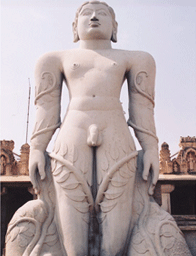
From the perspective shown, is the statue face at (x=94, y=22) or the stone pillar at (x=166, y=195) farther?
the stone pillar at (x=166, y=195)

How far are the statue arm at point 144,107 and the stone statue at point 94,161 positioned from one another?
0.01m

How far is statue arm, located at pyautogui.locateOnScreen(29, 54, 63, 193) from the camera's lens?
385 cm

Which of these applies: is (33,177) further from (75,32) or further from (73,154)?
(75,32)

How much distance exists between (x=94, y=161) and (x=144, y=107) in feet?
3.25

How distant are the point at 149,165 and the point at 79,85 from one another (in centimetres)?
135

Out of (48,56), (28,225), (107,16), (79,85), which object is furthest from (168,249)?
(107,16)

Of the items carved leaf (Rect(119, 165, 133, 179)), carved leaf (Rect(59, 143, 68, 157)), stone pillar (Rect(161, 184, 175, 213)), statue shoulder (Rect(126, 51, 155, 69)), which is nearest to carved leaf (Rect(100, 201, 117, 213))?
carved leaf (Rect(119, 165, 133, 179))

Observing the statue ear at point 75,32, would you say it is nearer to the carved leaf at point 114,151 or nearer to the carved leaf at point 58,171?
the carved leaf at point 114,151

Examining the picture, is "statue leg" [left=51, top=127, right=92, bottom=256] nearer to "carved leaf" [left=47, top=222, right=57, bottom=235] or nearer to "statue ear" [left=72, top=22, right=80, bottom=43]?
"carved leaf" [left=47, top=222, right=57, bottom=235]

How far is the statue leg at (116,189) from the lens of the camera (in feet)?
11.3

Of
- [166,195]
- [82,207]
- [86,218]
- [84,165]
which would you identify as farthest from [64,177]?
[166,195]

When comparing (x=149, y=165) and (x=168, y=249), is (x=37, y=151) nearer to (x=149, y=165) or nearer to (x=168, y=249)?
(x=149, y=165)

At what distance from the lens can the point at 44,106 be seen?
403 centimetres

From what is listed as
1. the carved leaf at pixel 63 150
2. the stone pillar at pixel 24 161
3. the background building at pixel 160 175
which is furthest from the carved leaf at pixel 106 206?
the stone pillar at pixel 24 161
